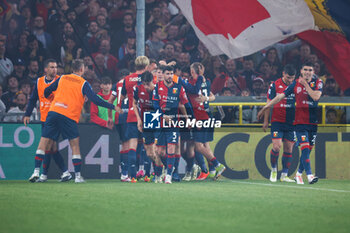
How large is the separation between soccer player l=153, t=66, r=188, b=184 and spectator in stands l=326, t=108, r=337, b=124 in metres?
2.97

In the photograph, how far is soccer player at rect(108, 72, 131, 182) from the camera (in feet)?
34.3

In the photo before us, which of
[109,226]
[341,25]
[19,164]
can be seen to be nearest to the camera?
[109,226]

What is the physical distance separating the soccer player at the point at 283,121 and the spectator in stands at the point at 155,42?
4247 mm

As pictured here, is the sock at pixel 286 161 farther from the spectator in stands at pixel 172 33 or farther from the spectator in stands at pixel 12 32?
the spectator in stands at pixel 12 32

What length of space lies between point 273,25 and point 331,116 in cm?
306

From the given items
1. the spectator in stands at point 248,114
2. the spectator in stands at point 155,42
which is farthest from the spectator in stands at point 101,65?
the spectator in stands at point 248,114

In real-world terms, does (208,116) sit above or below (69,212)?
above

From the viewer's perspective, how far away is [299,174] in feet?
33.8

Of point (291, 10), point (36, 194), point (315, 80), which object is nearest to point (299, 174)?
point (315, 80)

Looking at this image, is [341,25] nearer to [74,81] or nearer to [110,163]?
[74,81]

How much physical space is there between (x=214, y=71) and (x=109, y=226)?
9.46 meters

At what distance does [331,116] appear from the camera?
11.6 meters

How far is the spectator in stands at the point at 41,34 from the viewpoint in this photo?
14.2m

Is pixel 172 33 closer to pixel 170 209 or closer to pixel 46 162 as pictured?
pixel 46 162
